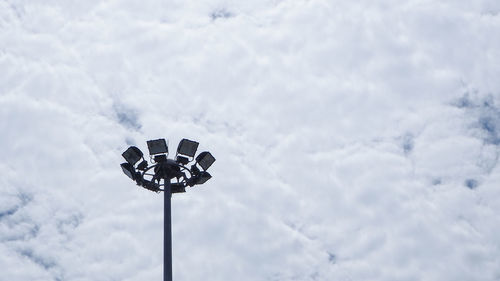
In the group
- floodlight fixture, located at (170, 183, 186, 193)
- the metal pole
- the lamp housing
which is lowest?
the metal pole

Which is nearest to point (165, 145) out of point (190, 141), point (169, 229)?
point (190, 141)

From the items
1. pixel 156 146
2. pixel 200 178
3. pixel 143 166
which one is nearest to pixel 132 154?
pixel 143 166

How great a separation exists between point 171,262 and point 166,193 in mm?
1816

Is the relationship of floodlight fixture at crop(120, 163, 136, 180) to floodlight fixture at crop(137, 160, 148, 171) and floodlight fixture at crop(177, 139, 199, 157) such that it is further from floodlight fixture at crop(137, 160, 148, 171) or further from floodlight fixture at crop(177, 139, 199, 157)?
floodlight fixture at crop(177, 139, 199, 157)

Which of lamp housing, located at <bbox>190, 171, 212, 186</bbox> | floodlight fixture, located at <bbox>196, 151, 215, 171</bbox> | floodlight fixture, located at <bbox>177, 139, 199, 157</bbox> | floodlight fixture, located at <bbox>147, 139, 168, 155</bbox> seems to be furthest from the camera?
floodlight fixture, located at <bbox>196, 151, 215, 171</bbox>

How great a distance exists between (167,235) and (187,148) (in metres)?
2.45

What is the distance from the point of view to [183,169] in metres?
19.6

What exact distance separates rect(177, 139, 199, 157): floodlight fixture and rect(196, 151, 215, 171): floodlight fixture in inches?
19.2

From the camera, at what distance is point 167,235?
18.0m

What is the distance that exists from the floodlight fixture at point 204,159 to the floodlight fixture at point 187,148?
1.60 ft

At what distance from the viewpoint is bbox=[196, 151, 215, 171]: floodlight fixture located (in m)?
19.9

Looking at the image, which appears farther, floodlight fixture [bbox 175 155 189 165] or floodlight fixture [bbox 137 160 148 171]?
floodlight fixture [bbox 175 155 189 165]

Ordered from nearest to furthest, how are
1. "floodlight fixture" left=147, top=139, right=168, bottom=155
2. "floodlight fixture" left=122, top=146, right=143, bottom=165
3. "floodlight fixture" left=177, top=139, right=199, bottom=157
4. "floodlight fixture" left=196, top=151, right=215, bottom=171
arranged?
"floodlight fixture" left=147, top=139, right=168, bottom=155, "floodlight fixture" left=122, top=146, right=143, bottom=165, "floodlight fixture" left=177, top=139, right=199, bottom=157, "floodlight fixture" left=196, top=151, right=215, bottom=171

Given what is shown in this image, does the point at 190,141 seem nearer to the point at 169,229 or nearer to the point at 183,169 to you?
the point at 183,169
